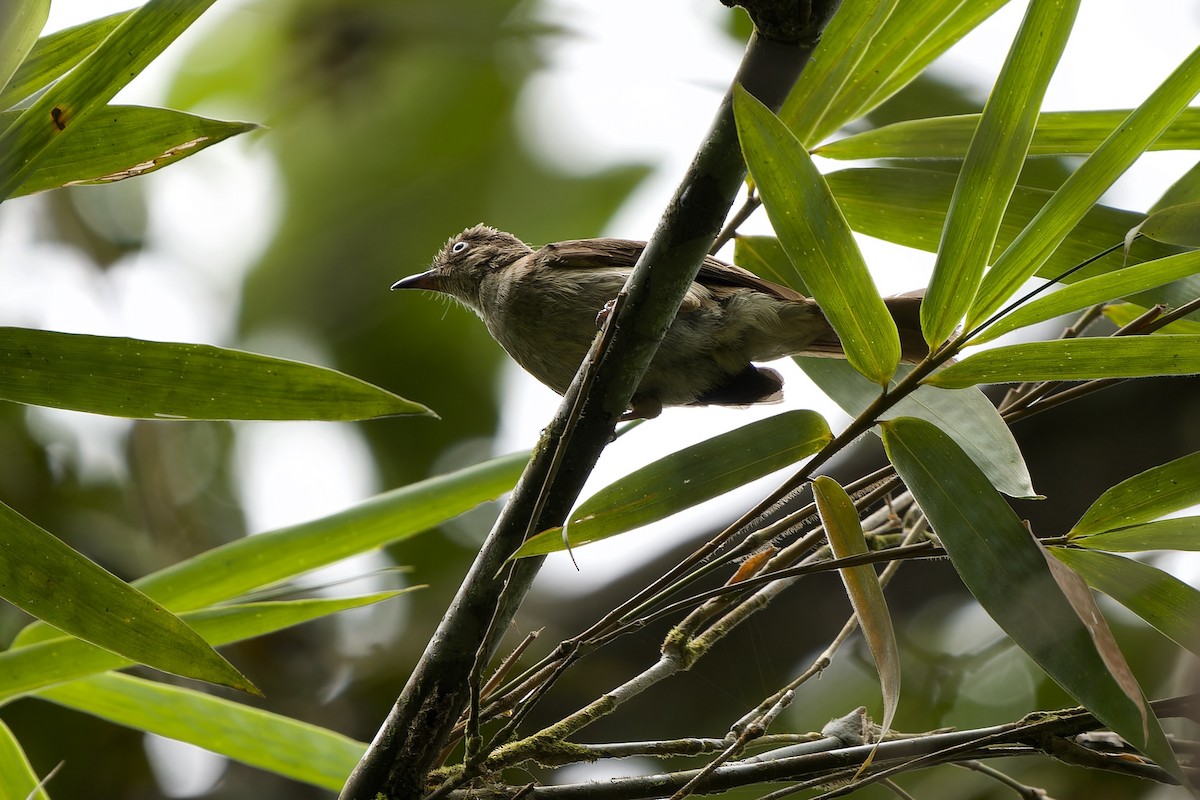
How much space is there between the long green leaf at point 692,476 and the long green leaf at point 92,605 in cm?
55

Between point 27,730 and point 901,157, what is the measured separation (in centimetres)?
404

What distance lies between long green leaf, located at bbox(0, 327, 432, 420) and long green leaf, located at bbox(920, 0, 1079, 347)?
743 mm

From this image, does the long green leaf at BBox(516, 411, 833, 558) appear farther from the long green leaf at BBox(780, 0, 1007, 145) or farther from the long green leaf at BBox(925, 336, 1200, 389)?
the long green leaf at BBox(780, 0, 1007, 145)

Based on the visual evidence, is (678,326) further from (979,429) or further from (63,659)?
(63,659)

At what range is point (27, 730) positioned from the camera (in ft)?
12.6

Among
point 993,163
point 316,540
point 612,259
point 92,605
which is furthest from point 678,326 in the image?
point 92,605

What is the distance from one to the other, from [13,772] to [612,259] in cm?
190

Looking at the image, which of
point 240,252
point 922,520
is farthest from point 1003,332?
point 240,252

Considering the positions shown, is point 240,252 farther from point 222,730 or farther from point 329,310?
point 222,730

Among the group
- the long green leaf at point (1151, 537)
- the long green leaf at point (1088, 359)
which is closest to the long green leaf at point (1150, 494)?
the long green leaf at point (1151, 537)

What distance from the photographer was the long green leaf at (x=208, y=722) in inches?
80.4

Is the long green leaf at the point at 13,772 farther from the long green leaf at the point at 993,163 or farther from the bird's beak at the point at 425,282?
the bird's beak at the point at 425,282

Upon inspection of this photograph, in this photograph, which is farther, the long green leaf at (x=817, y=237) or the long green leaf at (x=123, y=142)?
the long green leaf at (x=123, y=142)

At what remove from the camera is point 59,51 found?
1.54 meters
